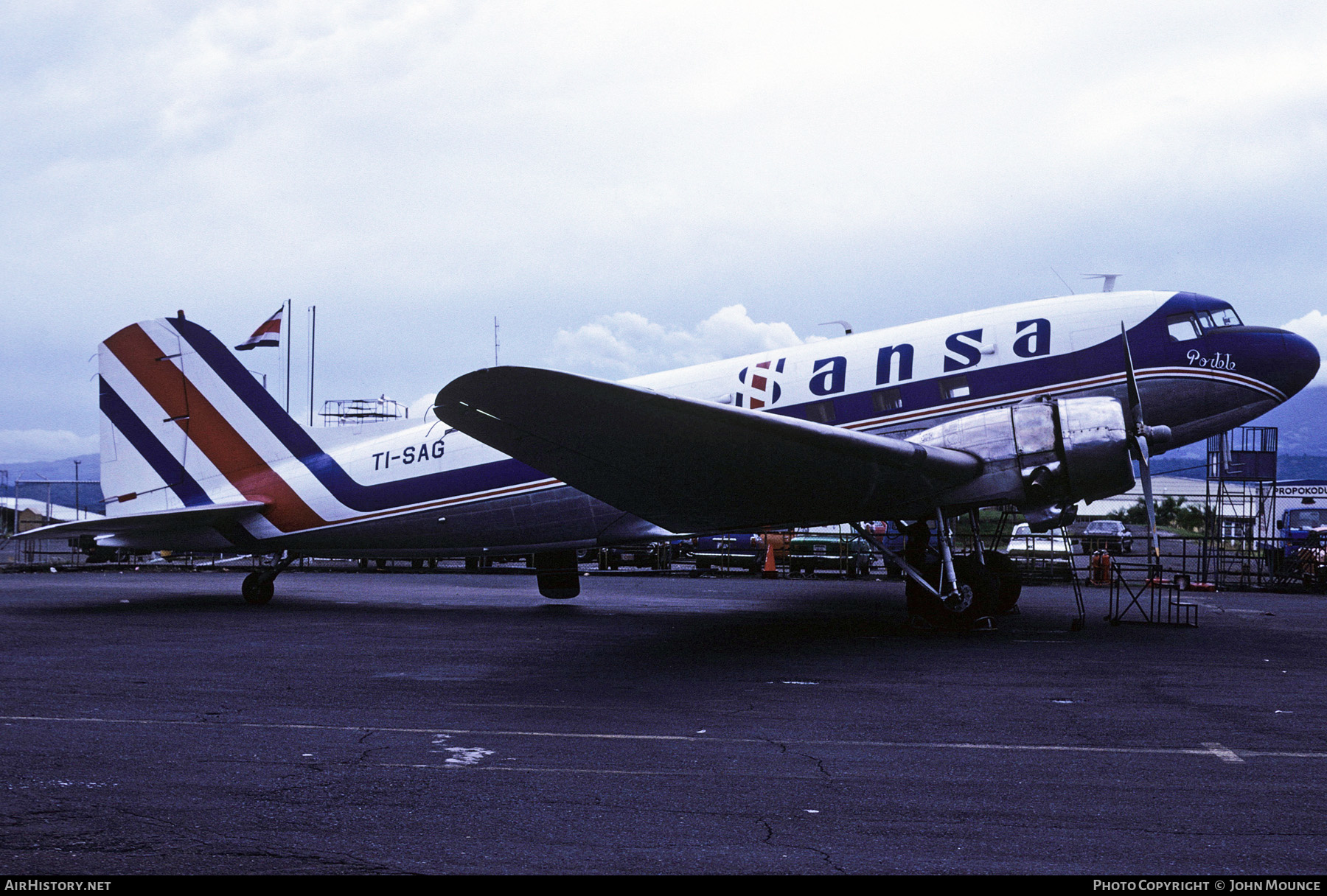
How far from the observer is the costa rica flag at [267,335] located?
972 inches

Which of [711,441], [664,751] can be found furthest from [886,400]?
[664,751]

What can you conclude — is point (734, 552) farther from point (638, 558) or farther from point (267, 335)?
point (267, 335)

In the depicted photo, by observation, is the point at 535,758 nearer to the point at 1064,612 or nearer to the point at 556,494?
the point at 556,494

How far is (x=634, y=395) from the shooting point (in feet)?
31.1

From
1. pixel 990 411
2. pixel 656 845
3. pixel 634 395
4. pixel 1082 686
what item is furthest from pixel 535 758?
pixel 990 411

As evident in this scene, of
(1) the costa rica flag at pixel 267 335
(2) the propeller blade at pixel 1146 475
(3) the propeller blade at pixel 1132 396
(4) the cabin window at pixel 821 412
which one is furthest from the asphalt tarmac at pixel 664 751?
(1) the costa rica flag at pixel 267 335

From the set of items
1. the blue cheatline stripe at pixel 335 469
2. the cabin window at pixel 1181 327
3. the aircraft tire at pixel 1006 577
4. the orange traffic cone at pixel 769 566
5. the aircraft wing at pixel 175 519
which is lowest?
the orange traffic cone at pixel 769 566

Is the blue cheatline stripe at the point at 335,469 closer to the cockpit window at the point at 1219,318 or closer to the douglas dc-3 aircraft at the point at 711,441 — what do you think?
the douglas dc-3 aircraft at the point at 711,441

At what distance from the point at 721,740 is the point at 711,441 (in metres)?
4.20

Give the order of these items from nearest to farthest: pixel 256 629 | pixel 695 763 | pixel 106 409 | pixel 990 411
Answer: pixel 695 763 < pixel 990 411 < pixel 256 629 < pixel 106 409

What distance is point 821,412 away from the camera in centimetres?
1499

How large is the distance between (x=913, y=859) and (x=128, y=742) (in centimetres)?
559

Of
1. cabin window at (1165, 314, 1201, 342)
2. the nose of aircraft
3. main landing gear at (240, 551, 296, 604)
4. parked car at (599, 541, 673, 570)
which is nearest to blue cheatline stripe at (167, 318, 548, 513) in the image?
main landing gear at (240, 551, 296, 604)

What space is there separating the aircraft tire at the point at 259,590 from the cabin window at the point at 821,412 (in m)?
10.9
